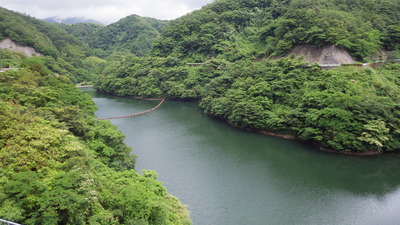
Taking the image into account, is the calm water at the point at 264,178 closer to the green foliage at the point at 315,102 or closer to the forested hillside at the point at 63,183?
the green foliage at the point at 315,102

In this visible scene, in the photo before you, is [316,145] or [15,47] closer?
[316,145]

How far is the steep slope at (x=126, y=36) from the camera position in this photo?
4263 inches

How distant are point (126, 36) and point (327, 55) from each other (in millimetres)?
97097

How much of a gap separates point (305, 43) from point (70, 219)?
40282mm

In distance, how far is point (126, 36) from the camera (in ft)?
384

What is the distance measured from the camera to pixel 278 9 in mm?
56156

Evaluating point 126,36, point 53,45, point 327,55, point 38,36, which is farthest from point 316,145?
point 126,36

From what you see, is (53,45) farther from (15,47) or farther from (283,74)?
(283,74)

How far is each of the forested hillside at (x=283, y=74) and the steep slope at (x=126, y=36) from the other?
39393 mm

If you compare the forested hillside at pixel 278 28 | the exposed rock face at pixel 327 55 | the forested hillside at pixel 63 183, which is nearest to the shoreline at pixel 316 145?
the exposed rock face at pixel 327 55

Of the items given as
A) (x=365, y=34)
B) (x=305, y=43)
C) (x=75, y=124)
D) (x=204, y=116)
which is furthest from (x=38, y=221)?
(x=365, y=34)

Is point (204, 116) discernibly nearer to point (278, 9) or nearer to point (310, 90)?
point (310, 90)

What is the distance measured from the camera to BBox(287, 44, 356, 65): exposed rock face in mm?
37516

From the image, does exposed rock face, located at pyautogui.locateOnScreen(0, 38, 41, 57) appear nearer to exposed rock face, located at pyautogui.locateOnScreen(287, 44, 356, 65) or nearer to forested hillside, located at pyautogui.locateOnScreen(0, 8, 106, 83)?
forested hillside, located at pyautogui.locateOnScreen(0, 8, 106, 83)
